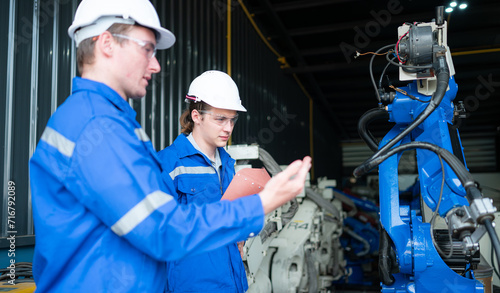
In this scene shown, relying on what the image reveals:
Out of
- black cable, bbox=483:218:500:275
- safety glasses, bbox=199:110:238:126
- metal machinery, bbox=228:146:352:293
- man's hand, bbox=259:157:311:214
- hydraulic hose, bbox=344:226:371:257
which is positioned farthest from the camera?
hydraulic hose, bbox=344:226:371:257

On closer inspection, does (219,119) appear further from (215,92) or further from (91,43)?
(91,43)

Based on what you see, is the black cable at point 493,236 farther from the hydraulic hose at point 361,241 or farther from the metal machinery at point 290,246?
the hydraulic hose at point 361,241

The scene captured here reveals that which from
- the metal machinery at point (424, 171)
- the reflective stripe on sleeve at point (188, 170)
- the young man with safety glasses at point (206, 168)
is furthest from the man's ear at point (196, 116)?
the metal machinery at point (424, 171)

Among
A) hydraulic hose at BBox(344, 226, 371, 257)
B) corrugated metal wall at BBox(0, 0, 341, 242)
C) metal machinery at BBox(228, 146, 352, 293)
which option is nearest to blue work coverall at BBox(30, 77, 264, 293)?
corrugated metal wall at BBox(0, 0, 341, 242)

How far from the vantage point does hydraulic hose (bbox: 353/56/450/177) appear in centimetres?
204

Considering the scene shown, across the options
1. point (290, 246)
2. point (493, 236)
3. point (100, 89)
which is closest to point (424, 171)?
point (493, 236)

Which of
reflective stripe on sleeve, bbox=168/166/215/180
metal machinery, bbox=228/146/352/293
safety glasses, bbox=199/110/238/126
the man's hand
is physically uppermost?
safety glasses, bbox=199/110/238/126

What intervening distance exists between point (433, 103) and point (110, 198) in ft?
5.32

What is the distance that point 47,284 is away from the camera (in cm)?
119

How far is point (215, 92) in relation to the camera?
7.86ft

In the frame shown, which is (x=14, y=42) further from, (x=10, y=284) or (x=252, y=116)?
(x=252, y=116)

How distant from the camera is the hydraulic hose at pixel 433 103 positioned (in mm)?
2045

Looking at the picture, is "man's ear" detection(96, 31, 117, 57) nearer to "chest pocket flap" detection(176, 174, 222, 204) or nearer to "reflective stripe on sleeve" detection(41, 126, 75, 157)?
"reflective stripe on sleeve" detection(41, 126, 75, 157)

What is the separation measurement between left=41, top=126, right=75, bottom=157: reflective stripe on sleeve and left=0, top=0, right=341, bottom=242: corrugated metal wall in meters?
1.58
